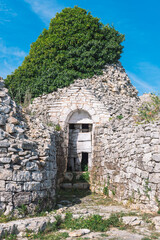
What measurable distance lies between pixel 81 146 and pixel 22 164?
6.03 metres

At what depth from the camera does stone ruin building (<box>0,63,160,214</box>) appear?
18.7ft

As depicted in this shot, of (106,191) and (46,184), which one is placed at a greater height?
(46,184)

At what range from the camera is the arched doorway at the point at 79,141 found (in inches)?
451

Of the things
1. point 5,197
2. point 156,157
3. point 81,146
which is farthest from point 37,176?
point 81,146

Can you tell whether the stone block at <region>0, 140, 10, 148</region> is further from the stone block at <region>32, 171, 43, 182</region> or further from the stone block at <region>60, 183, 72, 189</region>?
the stone block at <region>60, 183, 72, 189</region>

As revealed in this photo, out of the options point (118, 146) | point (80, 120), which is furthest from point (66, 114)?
point (118, 146)

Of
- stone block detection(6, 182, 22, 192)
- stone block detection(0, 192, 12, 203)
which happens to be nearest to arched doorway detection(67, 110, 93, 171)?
stone block detection(6, 182, 22, 192)

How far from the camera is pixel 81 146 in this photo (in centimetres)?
A: 1154

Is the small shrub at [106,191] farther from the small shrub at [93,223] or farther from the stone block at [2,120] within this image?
the stone block at [2,120]

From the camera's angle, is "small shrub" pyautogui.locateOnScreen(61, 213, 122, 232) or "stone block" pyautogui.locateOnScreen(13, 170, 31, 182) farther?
"stone block" pyautogui.locateOnScreen(13, 170, 31, 182)

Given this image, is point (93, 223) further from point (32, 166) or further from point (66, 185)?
point (66, 185)

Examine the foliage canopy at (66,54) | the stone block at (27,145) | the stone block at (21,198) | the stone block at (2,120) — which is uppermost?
the foliage canopy at (66,54)

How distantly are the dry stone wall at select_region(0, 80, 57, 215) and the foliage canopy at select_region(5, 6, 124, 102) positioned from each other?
595 cm

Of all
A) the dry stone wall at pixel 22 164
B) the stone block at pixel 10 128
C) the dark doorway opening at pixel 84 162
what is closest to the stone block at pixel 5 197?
the dry stone wall at pixel 22 164
